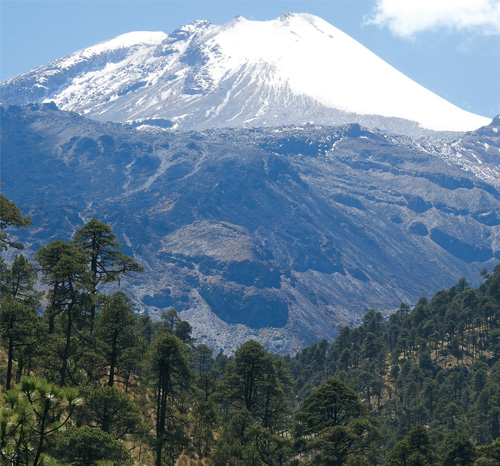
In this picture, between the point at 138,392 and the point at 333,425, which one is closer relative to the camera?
the point at 333,425

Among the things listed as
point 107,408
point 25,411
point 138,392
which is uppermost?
point 25,411

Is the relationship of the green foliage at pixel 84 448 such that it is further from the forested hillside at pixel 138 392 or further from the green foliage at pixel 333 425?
the green foliage at pixel 333 425

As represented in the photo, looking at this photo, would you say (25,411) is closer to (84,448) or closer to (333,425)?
(84,448)

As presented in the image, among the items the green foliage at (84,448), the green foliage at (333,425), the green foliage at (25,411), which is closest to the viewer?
the green foliage at (25,411)

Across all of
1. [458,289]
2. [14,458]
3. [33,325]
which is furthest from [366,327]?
[14,458]

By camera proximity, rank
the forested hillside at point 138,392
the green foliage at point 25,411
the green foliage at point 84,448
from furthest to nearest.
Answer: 1. the forested hillside at point 138,392
2. the green foliage at point 84,448
3. the green foliage at point 25,411

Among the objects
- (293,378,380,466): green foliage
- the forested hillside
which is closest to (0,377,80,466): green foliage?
the forested hillside

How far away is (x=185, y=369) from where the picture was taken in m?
55.4

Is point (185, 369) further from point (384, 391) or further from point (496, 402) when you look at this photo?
point (384, 391)

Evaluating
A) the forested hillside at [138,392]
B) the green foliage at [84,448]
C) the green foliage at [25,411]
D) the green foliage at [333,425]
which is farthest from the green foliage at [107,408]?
the green foliage at [25,411]

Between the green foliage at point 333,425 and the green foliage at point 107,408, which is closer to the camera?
the green foliage at point 107,408

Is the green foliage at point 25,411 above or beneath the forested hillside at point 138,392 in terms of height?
above

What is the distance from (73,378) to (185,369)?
29.2 feet

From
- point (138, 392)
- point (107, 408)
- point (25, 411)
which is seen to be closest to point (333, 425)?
point (107, 408)
